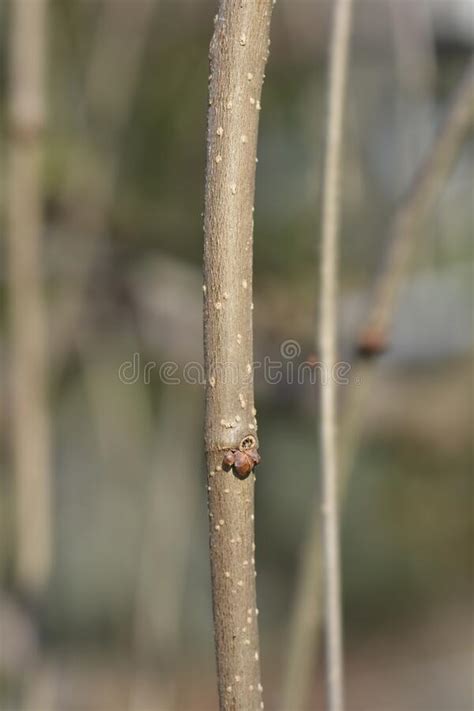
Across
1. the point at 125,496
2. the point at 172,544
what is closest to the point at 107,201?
the point at 172,544

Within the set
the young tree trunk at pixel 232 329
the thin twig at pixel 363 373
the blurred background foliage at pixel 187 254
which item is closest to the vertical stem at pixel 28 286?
the blurred background foliage at pixel 187 254

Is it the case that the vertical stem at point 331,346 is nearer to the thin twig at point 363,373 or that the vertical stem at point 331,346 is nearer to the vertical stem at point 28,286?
the thin twig at point 363,373

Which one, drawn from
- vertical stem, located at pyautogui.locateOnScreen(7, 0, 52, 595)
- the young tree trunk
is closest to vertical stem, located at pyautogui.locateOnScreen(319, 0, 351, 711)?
the young tree trunk

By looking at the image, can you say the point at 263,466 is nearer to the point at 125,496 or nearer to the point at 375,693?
the point at 125,496

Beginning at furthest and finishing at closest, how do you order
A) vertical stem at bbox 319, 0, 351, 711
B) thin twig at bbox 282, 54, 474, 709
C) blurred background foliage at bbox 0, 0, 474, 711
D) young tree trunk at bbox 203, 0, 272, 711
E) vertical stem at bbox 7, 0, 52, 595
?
1. blurred background foliage at bbox 0, 0, 474, 711
2. vertical stem at bbox 7, 0, 52, 595
3. thin twig at bbox 282, 54, 474, 709
4. vertical stem at bbox 319, 0, 351, 711
5. young tree trunk at bbox 203, 0, 272, 711

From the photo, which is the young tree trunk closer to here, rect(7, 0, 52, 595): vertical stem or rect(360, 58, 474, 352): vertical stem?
rect(360, 58, 474, 352): vertical stem

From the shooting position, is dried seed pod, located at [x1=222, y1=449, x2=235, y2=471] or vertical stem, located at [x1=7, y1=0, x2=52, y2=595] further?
vertical stem, located at [x1=7, y1=0, x2=52, y2=595]
